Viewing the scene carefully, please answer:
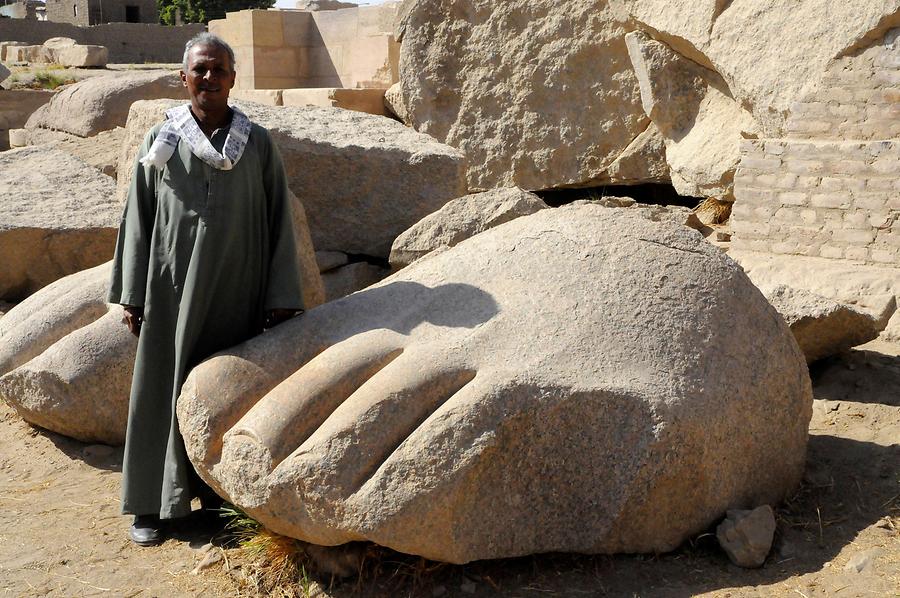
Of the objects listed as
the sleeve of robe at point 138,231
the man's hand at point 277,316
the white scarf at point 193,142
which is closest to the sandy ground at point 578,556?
the man's hand at point 277,316

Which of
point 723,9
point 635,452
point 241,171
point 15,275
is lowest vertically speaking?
point 15,275

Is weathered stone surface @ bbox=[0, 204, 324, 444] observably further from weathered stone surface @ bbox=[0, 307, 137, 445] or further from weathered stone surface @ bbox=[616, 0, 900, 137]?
weathered stone surface @ bbox=[616, 0, 900, 137]

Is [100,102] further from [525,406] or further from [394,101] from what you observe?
[525,406]

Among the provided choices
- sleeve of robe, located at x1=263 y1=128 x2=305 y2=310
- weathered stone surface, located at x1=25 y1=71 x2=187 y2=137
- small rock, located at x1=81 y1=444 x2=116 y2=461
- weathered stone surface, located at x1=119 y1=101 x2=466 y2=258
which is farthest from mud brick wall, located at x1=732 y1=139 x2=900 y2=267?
weathered stone surface, located at x1=25 y1=71 x2=187 y2=137

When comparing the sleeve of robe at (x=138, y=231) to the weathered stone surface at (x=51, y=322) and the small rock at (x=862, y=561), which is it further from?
the small rock at (x=862, y=561)

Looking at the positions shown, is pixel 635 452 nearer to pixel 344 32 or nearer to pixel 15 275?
pixel 15 275

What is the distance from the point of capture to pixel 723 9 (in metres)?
6.39

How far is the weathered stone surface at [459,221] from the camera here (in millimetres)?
4654

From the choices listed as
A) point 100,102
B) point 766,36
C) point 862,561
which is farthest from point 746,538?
point 100,102

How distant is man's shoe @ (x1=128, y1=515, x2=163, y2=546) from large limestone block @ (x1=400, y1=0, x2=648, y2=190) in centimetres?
548

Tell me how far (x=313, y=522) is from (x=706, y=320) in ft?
4.17

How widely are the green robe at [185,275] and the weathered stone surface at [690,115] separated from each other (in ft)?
14.1

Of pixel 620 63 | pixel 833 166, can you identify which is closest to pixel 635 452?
pixel 833 166

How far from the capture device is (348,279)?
513 centimetres
